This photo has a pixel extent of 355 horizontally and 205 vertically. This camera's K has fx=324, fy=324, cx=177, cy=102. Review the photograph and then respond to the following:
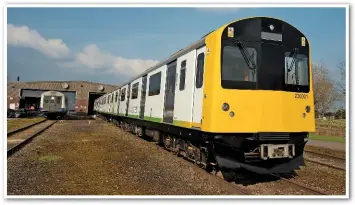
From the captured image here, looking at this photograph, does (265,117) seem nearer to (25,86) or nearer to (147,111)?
(147,111)

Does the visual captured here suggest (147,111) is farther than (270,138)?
Yes

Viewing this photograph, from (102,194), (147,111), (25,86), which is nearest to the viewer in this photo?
(102,194)

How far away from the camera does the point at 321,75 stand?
3306 cm

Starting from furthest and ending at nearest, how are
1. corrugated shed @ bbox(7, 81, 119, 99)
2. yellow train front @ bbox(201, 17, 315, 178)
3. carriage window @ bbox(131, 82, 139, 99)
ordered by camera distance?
corrugated shed @ bbox(7, 81, 119, 99) < carriage window @ bbox(131, 82, 139, 99) < yellow train front @ bbox(201, 17, 315, 178)

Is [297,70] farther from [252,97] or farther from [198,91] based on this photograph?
[198,91]

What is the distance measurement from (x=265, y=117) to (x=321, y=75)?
29.0 meters

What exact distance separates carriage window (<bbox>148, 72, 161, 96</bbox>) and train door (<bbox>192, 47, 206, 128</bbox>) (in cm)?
403

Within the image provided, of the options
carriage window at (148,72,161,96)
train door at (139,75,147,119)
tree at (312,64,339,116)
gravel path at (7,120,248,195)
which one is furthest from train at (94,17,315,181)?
tree at (312,64,339,116)

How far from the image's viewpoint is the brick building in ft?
131

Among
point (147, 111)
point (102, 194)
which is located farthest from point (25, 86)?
point (102, 194)

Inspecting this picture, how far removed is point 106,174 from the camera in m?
8.38

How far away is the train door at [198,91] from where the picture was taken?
25.6 ft

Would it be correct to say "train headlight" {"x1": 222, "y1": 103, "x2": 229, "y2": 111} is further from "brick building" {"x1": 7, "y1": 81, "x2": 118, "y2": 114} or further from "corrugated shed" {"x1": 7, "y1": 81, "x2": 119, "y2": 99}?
"corrugated shed" {"x1": 7, "y1": 81, "x2": 119, "y2": 99}

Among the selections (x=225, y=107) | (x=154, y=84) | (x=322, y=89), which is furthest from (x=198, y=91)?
(x=322, y=89)
